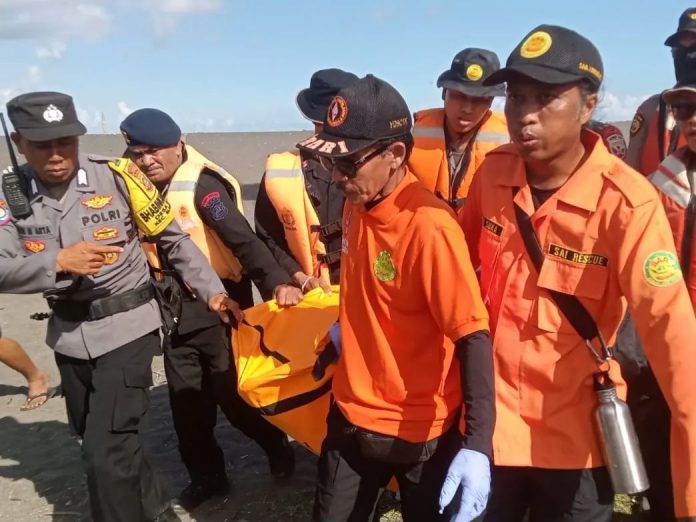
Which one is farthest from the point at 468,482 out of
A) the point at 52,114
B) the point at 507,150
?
the point at 52,114

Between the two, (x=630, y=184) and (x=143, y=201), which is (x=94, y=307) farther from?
(x=630, y=184)

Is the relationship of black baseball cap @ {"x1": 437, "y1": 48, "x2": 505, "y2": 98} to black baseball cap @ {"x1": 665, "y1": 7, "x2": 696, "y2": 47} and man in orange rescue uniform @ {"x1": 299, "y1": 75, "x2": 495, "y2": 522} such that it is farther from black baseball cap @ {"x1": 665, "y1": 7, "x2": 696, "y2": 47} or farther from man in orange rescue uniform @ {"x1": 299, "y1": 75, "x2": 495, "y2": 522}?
man in orange rescue uniform @ {"x1": 299, "y1": 75, "x2": 495, "y2": 522}

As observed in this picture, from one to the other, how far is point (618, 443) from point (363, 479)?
0.89 metres

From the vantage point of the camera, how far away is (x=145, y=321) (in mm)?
3545

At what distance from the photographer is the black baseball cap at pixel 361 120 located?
233 cm

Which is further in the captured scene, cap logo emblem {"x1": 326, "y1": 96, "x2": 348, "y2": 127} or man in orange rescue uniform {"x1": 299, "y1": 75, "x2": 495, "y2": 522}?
cap logo emblem {"x1": 326, "y1": 96, "x2": 348, "y2": 127}

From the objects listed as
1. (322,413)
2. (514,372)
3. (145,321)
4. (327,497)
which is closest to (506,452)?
(514,372)

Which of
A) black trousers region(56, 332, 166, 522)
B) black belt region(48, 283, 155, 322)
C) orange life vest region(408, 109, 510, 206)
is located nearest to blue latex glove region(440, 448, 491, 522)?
black trousers region(56, 332, 166, 522)

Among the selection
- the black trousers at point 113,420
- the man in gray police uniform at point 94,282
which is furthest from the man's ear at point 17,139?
the black trousers at point 113,420

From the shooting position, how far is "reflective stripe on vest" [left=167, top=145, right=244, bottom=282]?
3861 mm

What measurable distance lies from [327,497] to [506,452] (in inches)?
25.9

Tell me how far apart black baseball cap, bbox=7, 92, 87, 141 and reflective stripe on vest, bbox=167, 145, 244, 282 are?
0.73 m

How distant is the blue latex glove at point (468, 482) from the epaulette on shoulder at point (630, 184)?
854 millimetres

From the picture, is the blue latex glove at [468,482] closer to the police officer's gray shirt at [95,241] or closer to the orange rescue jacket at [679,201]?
the orange rescue jacket at [679,201]
